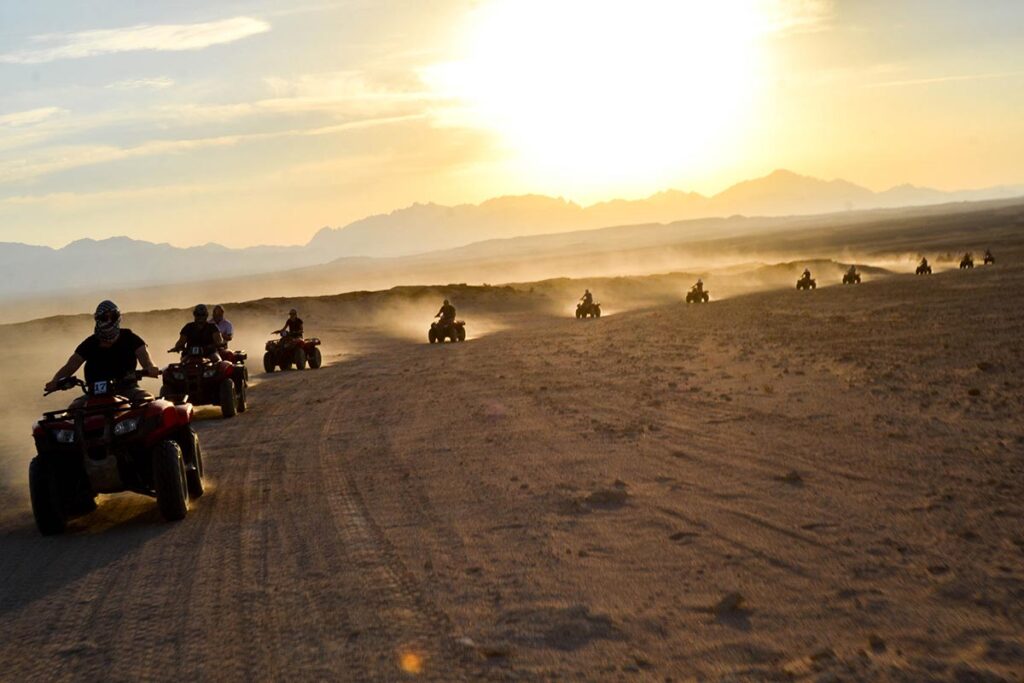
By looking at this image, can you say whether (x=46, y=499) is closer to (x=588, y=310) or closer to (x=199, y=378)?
(x=199, y=378)

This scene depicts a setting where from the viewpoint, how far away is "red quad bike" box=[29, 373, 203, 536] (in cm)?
935

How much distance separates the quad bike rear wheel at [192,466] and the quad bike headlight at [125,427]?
31.4 inches

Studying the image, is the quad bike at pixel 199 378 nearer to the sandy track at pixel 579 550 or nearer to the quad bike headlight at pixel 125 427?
the sandy track at pixel 579 550

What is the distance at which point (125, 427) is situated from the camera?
31.0 ft

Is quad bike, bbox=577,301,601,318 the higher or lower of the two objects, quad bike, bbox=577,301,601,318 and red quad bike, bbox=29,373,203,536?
the lower

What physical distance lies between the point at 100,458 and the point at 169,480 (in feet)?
2.05

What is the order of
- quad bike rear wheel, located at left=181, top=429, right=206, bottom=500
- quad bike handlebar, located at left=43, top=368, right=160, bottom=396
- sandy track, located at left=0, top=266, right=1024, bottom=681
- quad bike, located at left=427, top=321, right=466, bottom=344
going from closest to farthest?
1. sandy track, located at left=0, top=266, right=1024, bottom=681
2. quad bike handlebar, located at left=43, top=368, right=160, bottom=396
3. quad bike rear wheel, located at left=181, top=429, right=206, bottom=500
4. quad bike, located at left=427, top=321, right=466, bottom=344

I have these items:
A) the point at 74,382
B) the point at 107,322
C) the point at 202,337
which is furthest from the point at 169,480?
the point at 202,337

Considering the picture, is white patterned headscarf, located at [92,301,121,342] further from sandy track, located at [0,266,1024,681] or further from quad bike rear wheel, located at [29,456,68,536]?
sandy track, located at [0,266,1024,681]

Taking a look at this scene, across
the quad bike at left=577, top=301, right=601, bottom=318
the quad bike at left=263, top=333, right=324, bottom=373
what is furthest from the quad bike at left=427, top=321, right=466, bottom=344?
the quad bike at left=577, top=301, right=601, bottom=318

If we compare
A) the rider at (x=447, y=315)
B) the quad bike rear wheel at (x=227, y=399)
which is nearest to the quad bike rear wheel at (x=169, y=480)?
the quad bike rear wheel at (x=227, y=399)

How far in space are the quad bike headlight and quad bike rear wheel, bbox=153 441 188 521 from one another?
0.26 m

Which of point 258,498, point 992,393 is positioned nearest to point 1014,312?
point 992,393

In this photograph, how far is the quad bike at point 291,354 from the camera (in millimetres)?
29500
